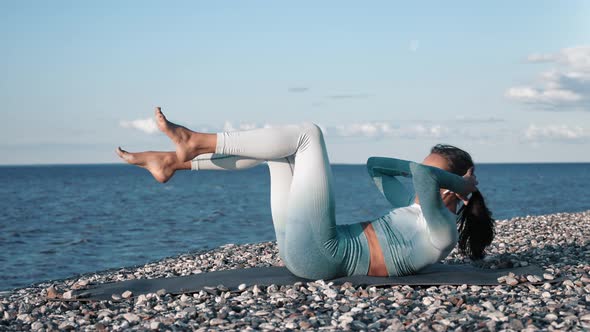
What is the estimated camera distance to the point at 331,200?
5.82 metres

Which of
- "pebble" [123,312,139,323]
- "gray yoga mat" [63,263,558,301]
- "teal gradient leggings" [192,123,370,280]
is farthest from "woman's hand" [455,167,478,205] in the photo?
"pebble" [123,312,139,323]

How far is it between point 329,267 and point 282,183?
36.7 inches

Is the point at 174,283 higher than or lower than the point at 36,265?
higher

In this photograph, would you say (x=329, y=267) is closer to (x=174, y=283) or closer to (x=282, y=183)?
(x=282, y=183)

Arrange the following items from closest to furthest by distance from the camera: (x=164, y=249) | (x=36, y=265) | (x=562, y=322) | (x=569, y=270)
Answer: (x=562, y=322)
(x=569, y=270)
(x=36, y=265)
(x=164, y=249)

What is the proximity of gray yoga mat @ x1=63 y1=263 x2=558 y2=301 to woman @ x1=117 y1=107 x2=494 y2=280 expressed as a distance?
0.16m

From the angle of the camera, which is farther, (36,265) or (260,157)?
(36,265)

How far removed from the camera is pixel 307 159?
5645mm

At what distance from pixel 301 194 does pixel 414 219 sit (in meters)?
1.20

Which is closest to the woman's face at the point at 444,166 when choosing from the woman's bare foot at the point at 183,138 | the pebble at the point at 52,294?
the woman's bare foot at the point at 183,138

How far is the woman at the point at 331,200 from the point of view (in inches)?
221

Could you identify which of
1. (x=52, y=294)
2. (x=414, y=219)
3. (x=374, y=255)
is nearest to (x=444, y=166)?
(x=414, y=219)

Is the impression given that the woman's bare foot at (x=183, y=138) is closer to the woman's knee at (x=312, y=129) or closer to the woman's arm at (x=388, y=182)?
the woman's knee at (x=312, y=129)

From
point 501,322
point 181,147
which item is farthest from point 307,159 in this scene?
point 501,322
